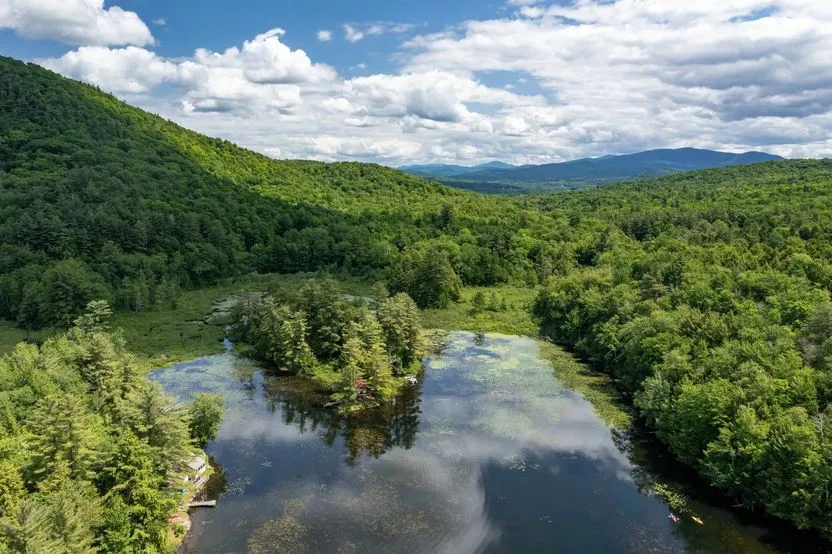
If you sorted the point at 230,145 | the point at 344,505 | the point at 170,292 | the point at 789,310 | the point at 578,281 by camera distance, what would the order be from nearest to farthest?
the point at 344,505 → the point at 789,310 → the point at 578,281 → the point at 170,292 → the point at 230,145

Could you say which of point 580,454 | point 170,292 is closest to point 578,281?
point 580,454

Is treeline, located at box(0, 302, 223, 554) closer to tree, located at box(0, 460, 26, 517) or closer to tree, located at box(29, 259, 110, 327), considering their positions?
tree, located at box(0, 460, 26, 517)

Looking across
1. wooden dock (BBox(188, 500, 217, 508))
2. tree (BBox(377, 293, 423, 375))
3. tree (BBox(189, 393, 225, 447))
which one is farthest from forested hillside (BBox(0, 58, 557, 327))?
wooden dock (BBox(188, 500, 217, 508))

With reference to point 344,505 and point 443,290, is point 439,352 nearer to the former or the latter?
point 443,290

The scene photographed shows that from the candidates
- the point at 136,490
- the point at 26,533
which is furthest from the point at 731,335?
the point at 26,533

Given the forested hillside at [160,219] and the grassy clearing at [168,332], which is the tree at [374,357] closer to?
the grassy clearing at [168,332]

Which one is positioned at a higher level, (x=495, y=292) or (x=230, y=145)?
(x=230, y=145)
